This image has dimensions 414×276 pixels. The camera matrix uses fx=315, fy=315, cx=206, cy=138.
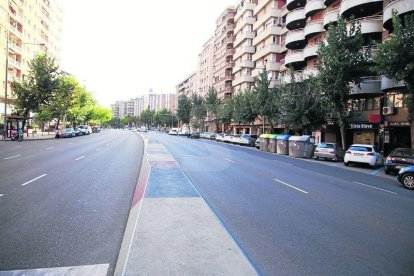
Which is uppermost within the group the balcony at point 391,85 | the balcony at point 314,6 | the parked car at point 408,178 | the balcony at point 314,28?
the balcony at point 314,6

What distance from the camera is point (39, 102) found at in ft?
134

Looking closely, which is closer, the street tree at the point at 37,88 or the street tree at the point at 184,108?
the street tree at the point at 37,88

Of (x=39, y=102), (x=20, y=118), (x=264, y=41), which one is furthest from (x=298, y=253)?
(x=264, y=41)

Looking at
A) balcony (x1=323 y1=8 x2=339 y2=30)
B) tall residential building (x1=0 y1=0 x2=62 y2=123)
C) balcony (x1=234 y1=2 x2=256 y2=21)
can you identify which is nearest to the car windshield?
balcony (x1=323 y1=8 x2=339 y2=30)

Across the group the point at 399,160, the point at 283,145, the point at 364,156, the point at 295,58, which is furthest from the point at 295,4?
the point at 399,160

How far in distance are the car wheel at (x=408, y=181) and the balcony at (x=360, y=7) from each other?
67.2 ft

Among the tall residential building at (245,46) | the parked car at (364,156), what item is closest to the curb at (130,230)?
the parked car at (364,156)

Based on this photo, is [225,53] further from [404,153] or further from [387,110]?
[404,153]

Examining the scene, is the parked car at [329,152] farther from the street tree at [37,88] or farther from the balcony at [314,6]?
the street tree at [37,88]

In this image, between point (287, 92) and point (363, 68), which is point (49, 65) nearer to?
point (287, 92)

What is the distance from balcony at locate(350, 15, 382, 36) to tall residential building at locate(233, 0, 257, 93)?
104 feet

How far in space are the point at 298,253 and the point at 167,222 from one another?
2.42 m

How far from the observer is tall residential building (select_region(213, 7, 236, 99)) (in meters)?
73.6

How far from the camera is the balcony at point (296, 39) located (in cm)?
3915
